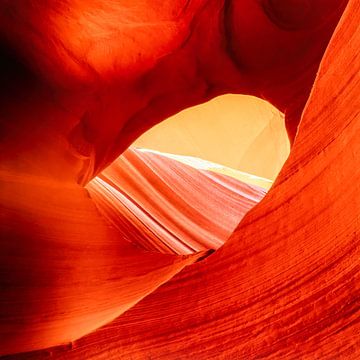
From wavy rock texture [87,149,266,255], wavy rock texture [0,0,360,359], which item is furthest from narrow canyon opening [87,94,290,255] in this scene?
wavy rock texture [0,0,360,359]

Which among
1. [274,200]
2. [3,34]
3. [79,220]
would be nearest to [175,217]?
[79,220]

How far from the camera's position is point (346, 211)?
0.73 meters

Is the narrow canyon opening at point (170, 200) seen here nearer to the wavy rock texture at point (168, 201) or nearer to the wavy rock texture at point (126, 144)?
the wavy rock texture at point (168, 201)

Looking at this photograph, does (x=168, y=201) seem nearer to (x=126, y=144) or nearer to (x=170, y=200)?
(x=170, y=200)

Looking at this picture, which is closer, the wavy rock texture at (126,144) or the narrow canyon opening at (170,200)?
the wavy rock texture at (126,144)

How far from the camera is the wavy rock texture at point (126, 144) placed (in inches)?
30.3

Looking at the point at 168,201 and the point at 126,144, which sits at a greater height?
the point at 168,201

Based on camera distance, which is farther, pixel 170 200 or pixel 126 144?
pixel 170 200

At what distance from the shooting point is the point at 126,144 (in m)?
1.72

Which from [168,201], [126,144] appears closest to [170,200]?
[168,201]

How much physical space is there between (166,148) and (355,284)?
4377mm

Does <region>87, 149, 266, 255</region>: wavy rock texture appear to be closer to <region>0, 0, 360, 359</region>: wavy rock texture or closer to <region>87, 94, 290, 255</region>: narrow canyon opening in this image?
<region>87, 94, 290, 255</region>: narrow canyon opening

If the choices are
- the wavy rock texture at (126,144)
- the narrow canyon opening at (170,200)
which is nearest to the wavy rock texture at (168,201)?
the narrow canyon opening at (170,200)

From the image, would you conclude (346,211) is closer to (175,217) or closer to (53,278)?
(53,278)
